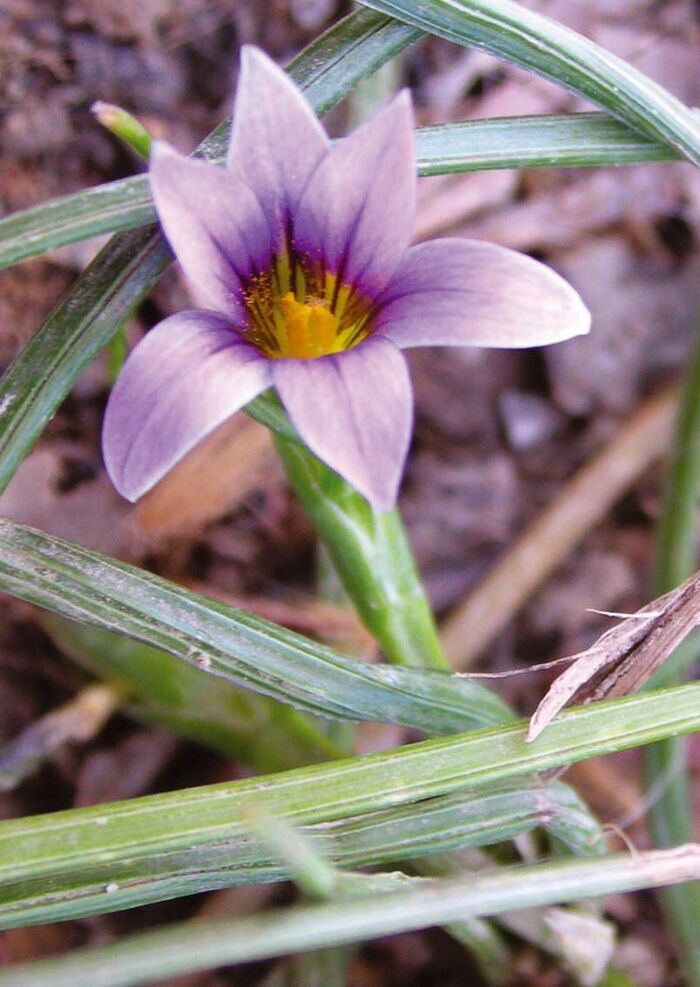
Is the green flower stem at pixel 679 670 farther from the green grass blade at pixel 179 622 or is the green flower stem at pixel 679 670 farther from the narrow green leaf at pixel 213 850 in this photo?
the green grass blade at pixel 179 622

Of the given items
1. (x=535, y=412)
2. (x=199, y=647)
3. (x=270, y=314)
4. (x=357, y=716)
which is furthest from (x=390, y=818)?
(x=535, y=412)

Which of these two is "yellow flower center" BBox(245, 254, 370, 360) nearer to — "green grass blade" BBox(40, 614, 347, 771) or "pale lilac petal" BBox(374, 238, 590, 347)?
"pale lilac petal" BBox(374, 238, 590, 347)

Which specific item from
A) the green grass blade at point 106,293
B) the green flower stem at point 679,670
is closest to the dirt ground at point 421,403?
the green flower stem at point 679,670

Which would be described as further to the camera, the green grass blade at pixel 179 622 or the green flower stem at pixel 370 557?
the green flower stem at pixel 370 557

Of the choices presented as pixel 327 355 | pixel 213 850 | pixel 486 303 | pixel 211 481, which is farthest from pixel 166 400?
pixel 211 481

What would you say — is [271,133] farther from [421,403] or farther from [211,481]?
[421,403]

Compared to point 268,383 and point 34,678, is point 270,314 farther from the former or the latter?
point 34,678
